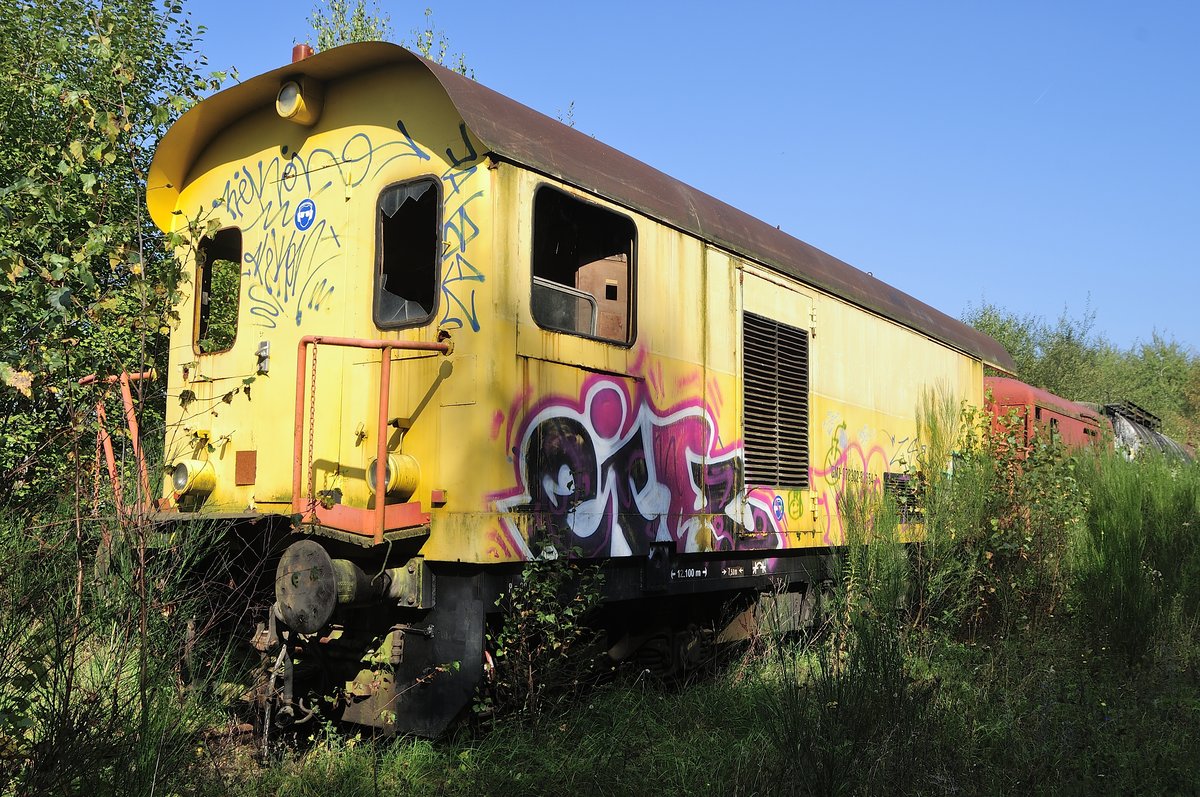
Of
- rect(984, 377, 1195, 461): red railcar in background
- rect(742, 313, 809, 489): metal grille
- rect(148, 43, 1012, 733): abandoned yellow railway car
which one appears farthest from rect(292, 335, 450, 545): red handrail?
rect(984, 377, 1195, 461): red railcar in background

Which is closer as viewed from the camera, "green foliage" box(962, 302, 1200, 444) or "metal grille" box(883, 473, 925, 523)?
"metal grille" box(883, 473, 925, 523)

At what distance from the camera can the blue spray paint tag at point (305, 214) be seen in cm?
578

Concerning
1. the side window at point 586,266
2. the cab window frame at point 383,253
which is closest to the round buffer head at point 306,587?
the cab window frame at point 383,253

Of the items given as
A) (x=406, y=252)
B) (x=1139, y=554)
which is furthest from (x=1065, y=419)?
(x=406, y=252)

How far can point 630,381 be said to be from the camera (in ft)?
19.1

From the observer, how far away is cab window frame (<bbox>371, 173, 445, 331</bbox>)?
5.14m

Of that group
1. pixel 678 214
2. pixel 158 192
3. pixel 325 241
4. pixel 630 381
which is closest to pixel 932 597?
pixel 630 381

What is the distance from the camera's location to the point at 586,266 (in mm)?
6051

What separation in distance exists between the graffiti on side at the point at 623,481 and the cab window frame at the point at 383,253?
800 millimetres

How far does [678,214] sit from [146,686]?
414cm

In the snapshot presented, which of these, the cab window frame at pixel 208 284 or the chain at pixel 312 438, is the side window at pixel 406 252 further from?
the cab window frame at pixel 208 284

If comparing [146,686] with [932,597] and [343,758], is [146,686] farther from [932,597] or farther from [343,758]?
[932,597]

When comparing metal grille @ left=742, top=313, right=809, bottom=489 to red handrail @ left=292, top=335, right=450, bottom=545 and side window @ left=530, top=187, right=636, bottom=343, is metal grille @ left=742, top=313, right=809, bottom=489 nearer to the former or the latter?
side window @ left=530, top=187, right=636, bottom=343

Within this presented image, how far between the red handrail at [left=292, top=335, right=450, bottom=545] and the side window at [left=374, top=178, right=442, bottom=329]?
386 millimetres
